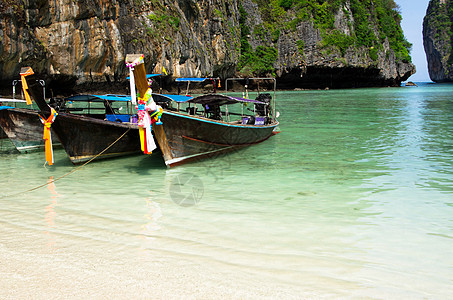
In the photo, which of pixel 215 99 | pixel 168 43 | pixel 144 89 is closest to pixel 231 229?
pixel 144 89

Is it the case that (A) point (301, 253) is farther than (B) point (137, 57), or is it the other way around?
(B) point (137, 57)

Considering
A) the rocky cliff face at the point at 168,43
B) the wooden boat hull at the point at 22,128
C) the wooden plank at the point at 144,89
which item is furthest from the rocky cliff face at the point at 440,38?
the wooden boat hull at the point at 22,128

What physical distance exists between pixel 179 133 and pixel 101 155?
8.43 feet

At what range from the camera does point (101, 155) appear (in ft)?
34.2

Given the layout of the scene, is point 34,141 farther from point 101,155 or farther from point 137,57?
point 137,57

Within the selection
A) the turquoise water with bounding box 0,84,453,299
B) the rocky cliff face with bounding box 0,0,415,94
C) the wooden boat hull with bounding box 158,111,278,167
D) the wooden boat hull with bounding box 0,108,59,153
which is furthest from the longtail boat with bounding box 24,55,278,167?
the rocky cliff face with bounding box 0,0,415,94

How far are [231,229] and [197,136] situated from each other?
16.9ft

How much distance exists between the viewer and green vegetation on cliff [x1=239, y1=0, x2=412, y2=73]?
67938 mm

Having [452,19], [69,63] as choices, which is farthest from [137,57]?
[452,19]

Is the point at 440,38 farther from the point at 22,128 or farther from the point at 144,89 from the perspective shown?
the point at 144,89

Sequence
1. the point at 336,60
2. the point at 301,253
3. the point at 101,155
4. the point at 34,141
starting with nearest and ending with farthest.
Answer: the point at 301,253 < the point at 101,155 < the point at 34,141 < the point at 336,60

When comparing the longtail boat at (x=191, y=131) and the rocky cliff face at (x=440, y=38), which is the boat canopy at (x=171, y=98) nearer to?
the longtail boat at (x=191, y=131)

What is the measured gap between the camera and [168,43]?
38.2m

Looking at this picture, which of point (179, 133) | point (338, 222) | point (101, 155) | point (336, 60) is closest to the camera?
point (338, 222)
